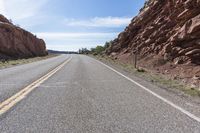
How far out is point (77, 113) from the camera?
778 cm

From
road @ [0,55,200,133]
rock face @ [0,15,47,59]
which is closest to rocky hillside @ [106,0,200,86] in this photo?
road @ [0,55,200,133]

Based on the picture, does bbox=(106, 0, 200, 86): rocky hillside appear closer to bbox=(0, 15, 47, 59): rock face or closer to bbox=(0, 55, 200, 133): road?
bbox=(0, 55, 200, 133): road

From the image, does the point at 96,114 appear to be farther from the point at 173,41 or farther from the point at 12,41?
the point at 12,41

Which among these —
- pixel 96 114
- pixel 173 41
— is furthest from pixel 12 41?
pixel 96 114

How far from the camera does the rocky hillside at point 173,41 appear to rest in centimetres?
2064

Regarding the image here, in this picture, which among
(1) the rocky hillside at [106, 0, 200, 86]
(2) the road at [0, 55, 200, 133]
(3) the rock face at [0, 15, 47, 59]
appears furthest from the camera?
(3) the rock face at [0, 15, 47, 59]

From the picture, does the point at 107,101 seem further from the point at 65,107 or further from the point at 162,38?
the point at 162,38

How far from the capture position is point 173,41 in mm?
24984

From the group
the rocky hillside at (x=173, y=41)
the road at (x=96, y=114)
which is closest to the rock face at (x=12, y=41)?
the rocky hillside at (x=173, y=41)

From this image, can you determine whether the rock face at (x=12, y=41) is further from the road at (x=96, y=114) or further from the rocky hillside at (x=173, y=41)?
the road at (x=96, y=114)

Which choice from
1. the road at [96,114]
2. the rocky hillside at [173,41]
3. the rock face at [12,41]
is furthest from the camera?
the rock face at [12,41]

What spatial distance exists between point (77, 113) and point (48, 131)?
172 centimetres

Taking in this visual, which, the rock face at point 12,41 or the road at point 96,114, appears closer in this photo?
the road at point 96,114

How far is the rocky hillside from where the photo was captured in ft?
67.7
